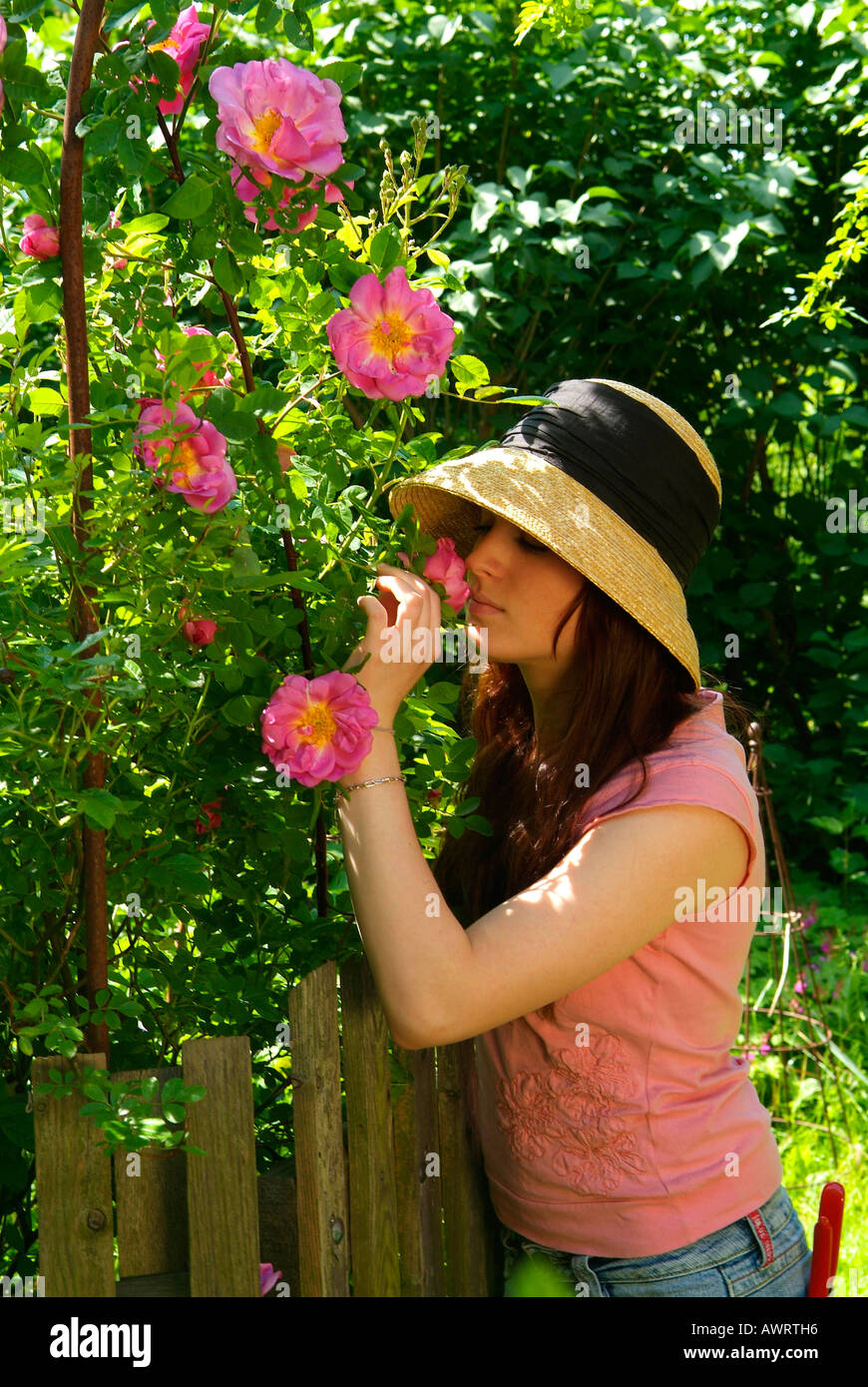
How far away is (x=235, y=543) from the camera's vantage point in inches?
45.5

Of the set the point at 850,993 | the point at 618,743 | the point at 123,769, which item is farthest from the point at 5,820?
the point at 850,993

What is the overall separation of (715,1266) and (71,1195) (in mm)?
792

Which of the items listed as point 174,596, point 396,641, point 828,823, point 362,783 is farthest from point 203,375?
point 828,823

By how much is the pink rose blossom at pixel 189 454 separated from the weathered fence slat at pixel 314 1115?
0.49 metres

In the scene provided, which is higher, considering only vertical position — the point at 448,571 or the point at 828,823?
the point at 448,571

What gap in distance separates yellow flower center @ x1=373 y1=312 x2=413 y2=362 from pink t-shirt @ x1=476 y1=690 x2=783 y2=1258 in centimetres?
57

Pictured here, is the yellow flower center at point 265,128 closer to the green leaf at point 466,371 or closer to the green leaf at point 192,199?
the green leaf at point 192,199

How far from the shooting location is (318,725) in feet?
4.07

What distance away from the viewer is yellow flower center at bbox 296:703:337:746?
1236mm

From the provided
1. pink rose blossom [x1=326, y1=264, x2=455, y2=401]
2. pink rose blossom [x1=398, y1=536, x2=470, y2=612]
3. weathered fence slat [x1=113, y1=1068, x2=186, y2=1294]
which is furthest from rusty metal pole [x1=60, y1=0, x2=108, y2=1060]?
pink rose blossom [x1=398, y1=536, x2=470, y2=612]

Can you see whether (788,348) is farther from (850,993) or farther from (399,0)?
(850,993)

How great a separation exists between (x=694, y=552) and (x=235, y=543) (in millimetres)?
742

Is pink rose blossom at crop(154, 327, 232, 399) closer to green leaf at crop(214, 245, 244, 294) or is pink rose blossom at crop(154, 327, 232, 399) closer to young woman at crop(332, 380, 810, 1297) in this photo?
green leaf at crop(214, 245, 244, 294)

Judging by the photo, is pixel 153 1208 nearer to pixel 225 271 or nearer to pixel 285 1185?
pixel 285 1185
